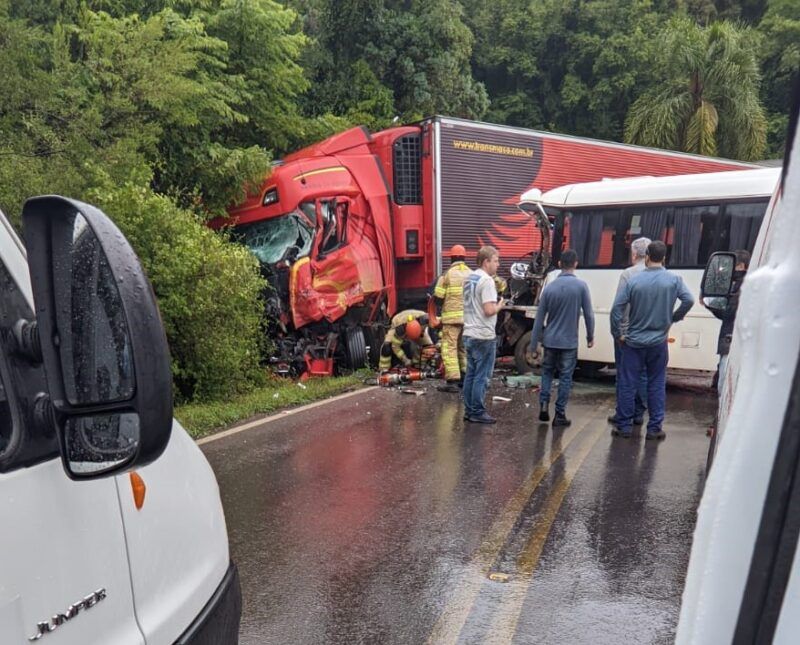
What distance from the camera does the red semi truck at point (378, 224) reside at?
1035cm

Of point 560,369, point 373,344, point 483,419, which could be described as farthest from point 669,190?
point 373,344

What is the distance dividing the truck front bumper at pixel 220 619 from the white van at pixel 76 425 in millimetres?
197

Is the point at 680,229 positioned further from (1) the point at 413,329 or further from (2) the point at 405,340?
(2) the point at 405,340

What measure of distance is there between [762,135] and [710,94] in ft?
6.90

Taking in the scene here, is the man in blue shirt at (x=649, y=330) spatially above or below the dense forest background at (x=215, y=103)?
below

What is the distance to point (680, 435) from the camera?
286 inches

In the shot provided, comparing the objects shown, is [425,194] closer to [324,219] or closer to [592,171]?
[324,219]

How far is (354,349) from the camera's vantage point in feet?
35.4

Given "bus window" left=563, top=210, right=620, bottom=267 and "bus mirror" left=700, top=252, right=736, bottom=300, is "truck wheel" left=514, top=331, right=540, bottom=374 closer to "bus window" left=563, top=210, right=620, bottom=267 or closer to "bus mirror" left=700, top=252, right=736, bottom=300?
"bus window" left=563, top=210, right=620, bottom=267

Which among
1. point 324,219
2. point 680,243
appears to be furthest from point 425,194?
point 680,243

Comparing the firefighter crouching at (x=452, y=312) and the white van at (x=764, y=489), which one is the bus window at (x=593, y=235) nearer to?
the firefighter crouching at (x=452, y=312)

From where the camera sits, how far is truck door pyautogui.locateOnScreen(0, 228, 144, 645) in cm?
140

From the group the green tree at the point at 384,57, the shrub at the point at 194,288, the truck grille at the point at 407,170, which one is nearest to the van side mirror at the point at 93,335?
the shrub at the point at 194,288

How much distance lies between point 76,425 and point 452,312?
780 centimetres
